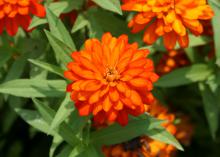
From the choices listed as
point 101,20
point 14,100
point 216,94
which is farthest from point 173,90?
point 14,100

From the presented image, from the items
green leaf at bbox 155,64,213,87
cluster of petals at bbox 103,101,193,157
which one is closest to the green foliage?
green leaf at bbox 155,64,213,87

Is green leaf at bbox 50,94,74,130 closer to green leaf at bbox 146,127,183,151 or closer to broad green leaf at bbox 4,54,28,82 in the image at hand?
green leaf at bbox 146,127,183,151

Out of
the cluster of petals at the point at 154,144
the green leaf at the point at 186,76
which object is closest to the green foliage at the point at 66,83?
the green leaf at the point at 186,76

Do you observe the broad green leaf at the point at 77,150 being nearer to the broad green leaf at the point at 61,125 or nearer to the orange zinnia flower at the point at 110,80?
the broad green leaf at the point at 61,125

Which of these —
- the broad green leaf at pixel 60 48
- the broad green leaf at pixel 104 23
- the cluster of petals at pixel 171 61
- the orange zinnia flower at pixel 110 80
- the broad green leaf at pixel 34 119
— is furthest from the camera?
the cluster of petals at pixel 171 61

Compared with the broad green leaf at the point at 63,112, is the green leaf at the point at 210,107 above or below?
below

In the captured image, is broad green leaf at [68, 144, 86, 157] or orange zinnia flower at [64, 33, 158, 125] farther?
broad green leaf at [68, 144, 86, 157]
